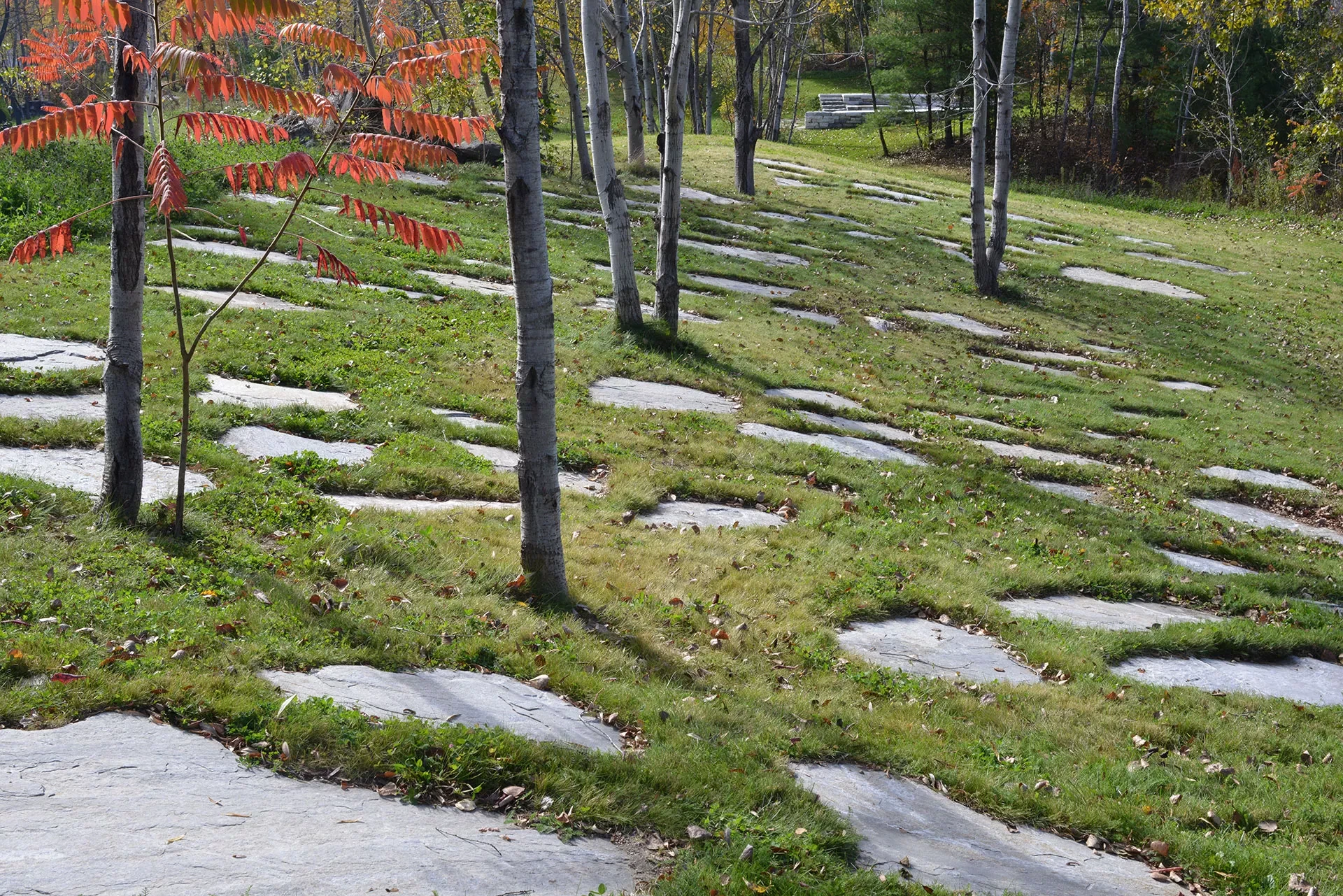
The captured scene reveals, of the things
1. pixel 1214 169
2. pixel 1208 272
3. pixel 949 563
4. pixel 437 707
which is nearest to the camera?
pixel 437 707

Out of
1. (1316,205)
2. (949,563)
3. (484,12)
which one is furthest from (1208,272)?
(949,563)

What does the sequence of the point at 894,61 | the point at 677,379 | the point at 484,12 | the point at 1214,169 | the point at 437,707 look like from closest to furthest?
the point at 437,707 < the point at 677,379 < the point at 484,12 < the point at 1214,169 < the point at 894,61

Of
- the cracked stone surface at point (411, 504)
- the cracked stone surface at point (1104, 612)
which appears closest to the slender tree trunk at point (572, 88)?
the cracked stone surface at point (411, 504)

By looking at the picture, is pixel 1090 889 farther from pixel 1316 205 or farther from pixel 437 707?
pixel 1316 205

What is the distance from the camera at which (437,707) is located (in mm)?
4738

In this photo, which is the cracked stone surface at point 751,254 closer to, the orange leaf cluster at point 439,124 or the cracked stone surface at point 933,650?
the cracked stone surface at point 933,650

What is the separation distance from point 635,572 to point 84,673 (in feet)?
11.7

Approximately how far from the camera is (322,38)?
5672 millimetres

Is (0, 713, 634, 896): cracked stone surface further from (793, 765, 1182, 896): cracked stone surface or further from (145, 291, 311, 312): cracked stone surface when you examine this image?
(145, 291, 311, 312): cracked stone surface

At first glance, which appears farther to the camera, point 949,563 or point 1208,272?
point 1208,272

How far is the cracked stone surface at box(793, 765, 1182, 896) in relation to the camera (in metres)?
4.42

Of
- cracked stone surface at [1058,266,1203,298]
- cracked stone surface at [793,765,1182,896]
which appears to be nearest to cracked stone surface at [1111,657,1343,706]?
cracked stone surface at [793,765,1182,896]

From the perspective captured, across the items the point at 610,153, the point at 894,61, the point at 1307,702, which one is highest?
the point at 894,61

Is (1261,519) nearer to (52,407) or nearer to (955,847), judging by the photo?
(955,847)
